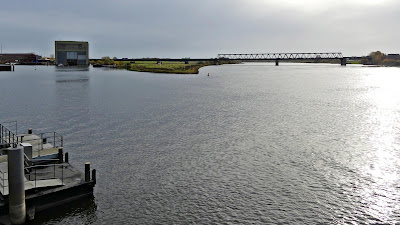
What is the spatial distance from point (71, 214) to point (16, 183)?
4.55 m

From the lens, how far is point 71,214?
2408 cm

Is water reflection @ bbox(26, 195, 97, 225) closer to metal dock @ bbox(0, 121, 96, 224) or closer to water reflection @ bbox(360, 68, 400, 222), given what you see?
metal dock @ bbox(0, 121, 96, 224)

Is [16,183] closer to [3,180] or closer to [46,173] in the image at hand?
[3,180]

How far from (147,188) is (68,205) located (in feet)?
19.6

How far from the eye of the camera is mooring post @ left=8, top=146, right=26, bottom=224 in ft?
68.2

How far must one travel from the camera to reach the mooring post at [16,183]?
20.8m

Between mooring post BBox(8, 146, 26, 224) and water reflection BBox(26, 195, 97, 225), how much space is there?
1.20 m

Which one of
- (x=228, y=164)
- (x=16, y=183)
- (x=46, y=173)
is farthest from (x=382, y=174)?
(x=16, y=183)

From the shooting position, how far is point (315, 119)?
61.2 meters

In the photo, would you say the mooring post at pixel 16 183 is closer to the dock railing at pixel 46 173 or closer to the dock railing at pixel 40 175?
the dock railing at pixel 40 175

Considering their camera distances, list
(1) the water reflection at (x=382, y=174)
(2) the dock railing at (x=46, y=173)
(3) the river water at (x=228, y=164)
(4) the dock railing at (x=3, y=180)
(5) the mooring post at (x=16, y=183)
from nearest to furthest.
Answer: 1. (5) the mooring post at (x=16, y=183)
2. (4) the dock railing at (x=3, y=180)
3. (3) the river water at (x=228, y=164)
4. (1) the water reflection at (x=382, y=174)
5. (2) the dock railing at (x=46, y=173)

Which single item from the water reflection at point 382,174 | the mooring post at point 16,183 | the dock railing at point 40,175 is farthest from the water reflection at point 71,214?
the water reflection at point 382,174

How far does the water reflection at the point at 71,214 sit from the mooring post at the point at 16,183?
1196 mm

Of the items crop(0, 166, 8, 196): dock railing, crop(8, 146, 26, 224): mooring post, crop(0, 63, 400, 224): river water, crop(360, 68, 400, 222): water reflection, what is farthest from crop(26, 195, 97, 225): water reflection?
crop(360, 68, 400, 222): water reflection
